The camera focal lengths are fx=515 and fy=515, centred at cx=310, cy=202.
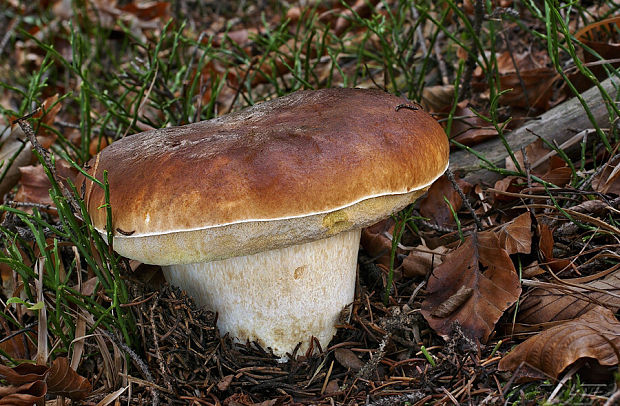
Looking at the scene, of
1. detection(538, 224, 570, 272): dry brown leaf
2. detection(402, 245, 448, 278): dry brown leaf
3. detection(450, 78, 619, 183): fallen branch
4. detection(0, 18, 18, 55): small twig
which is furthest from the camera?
detection(0, 18, 18, 55): small twig

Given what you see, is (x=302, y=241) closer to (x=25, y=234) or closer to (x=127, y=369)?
(x=127, y=369)

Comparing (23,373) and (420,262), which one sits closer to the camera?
(23,373)

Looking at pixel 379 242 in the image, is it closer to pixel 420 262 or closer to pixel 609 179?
pixel 420 262

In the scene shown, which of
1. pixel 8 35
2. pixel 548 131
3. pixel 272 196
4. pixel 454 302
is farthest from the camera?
pixel 8 35

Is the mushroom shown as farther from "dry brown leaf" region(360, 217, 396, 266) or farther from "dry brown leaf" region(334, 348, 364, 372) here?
"dry brown leaf" region(360, 217, 396, 266)

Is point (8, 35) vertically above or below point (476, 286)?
above

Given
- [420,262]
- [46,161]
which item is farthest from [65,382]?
[420,262]

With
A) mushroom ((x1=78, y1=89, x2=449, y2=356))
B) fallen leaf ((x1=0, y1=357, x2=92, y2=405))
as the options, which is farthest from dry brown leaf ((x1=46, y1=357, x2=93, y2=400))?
mushroom ((x1=78, y1=89, x2=449, y2=356))
